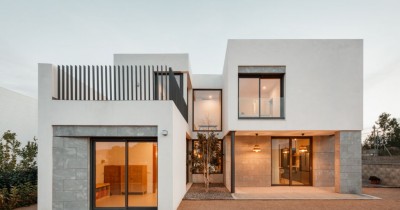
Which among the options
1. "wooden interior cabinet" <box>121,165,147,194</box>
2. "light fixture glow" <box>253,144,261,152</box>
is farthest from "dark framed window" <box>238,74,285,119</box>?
"wooden interior cabinet" <box>121,165,147,194</box>

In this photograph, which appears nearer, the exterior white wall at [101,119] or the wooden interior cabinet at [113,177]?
the exterior white wall at [101,119]

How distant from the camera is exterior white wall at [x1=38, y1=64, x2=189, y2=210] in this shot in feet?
21.4

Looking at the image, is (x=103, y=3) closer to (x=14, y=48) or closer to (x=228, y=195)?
(x=14, y=48)

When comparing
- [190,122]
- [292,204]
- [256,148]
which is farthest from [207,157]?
[292,204]

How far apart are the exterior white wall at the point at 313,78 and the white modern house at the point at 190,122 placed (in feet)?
0.14

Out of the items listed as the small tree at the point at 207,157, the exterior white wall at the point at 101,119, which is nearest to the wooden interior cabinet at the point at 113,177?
the exterior white wall at the point at 101,119

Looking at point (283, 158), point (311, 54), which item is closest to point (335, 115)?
point (311, 54)

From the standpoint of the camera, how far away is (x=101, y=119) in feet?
22.0

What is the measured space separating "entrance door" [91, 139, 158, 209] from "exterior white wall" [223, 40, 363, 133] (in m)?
4.34

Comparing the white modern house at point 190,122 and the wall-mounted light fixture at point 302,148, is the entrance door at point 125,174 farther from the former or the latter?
the wall-mounted light fixture at point 302,148

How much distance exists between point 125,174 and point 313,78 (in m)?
8.19

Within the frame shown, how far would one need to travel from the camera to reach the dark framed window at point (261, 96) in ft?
34.0

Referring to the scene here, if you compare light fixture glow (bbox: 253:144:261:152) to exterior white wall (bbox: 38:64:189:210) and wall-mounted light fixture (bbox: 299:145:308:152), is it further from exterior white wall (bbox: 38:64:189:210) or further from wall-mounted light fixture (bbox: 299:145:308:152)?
exterior white wall (bbox: 38:64:189:210)

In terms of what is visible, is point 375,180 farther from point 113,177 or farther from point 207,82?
point 113,177
